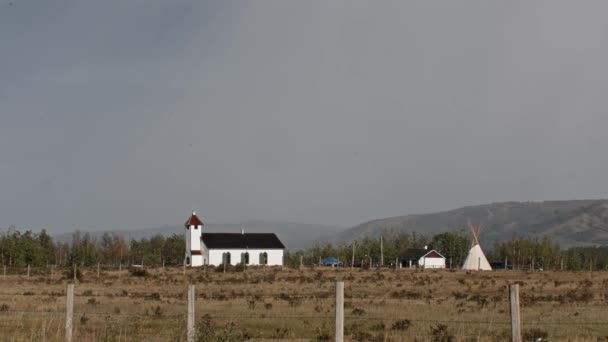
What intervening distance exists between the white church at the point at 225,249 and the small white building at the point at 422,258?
21.8 m

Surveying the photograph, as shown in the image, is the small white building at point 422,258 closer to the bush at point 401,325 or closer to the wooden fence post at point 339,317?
the bush at point 401,325

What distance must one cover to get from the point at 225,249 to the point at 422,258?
29967mm

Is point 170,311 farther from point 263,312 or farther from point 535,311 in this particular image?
point 535,311

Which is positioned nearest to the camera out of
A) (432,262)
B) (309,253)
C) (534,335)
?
(534,335)

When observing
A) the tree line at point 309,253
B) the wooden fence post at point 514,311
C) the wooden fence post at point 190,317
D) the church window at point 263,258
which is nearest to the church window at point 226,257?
the church window at point 263,258

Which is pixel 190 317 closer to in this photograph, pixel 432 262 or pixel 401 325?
pixel 401 325

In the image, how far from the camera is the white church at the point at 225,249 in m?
100

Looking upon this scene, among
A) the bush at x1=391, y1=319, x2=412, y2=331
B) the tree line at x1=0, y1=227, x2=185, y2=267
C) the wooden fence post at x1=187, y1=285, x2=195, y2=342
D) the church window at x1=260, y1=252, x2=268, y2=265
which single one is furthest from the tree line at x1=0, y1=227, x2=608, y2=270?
the wooden fence post at x1=187, y1=285, x2=195, y2=342

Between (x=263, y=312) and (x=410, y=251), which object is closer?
(x=263, y=312)

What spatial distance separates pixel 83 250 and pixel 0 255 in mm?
12616

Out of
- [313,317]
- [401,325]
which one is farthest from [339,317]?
[313,317]

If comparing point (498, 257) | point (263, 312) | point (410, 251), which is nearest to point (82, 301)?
point (263, 312)

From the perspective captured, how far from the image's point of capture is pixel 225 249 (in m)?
101

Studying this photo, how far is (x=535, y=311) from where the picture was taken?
92.2ft
